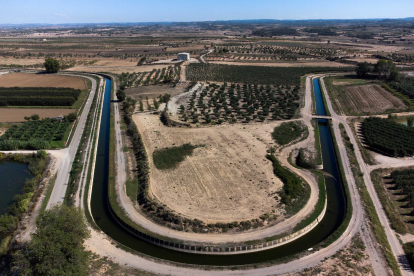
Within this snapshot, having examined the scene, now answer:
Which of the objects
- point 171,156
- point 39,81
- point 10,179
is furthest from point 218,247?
A: point 39,81

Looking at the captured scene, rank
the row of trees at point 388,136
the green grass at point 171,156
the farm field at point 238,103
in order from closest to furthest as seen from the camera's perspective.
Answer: the green grass at point 171,156 < the row of trees at point 388,136 < the farm field at point 238,103

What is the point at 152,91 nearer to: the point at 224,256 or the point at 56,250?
the point at 224,256

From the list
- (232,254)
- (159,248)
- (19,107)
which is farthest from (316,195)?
(19,107)

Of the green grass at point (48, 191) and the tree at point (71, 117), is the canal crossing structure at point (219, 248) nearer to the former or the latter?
the green grass at point (48, 191)

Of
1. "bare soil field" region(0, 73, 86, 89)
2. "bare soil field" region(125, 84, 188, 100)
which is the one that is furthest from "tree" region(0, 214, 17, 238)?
"bare soil field" region(0, 73, 86, 89)

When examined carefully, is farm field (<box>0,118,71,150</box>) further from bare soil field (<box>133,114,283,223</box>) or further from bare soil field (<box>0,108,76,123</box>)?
bare soil field (<box>133,114,283,223</box>)

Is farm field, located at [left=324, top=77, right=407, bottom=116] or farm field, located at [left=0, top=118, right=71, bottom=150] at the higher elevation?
farm field, located at [left=324, top=77, right=407, bottom=116]

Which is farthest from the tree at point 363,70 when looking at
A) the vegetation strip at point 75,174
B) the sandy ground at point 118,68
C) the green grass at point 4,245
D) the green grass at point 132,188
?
the green grass at point 4,245
